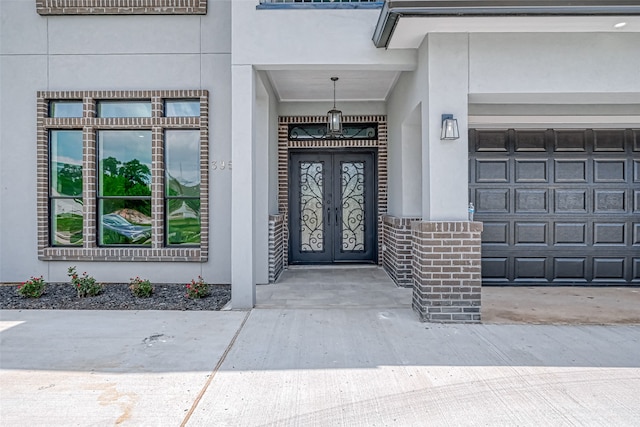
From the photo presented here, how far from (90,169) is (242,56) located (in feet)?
10.8

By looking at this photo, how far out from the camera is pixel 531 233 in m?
6.52

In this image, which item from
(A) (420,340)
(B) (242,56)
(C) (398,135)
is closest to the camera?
(A) (420,340)

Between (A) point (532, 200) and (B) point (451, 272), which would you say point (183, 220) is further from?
(A) point (532, 200)

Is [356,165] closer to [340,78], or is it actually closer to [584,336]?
[340,78]

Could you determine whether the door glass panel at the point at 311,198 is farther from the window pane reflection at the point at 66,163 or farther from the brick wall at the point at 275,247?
the window pane reflection at the point at 66,163

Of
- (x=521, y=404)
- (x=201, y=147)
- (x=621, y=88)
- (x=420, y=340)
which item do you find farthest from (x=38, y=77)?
(x=621, y=88)

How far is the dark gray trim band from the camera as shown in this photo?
12.9 feet

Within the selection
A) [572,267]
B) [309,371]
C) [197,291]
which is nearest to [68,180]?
[197,291]

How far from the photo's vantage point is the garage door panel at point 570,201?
21.3ft

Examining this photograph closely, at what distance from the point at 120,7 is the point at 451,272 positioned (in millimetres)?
6342

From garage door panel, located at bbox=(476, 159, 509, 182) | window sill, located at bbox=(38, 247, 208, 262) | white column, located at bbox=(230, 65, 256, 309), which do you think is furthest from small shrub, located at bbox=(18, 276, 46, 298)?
garage door panel, located at bbox=(476, 159, 509, 182)

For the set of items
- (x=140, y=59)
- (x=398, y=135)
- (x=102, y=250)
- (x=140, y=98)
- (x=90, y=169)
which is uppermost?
(x=140, y=59)

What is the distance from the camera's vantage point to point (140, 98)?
6480 mm

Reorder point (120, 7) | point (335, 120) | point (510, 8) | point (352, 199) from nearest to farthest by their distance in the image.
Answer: point (510, 8)
point (120, 7)
point (335, 120)
point (352, 199)
